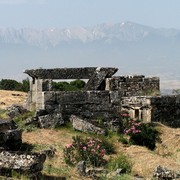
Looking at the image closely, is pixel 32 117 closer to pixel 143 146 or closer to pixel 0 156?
pixel 143 146

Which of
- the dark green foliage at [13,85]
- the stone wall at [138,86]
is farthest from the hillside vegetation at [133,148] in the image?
the dark green foliage at [13,85]

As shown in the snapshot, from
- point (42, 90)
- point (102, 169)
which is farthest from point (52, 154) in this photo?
point (42, 90)

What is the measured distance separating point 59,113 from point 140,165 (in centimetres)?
521

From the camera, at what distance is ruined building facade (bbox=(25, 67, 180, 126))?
74.2 ft

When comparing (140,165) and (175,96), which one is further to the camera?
(175,96)

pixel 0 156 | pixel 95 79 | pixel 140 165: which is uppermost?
pixel 95 79

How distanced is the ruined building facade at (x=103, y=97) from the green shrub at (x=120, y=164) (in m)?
5.17

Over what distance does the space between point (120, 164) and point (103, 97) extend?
599 cm

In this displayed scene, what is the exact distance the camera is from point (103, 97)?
22.8m

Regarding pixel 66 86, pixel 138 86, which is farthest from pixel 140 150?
pixel 66 86

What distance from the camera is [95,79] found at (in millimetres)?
24734

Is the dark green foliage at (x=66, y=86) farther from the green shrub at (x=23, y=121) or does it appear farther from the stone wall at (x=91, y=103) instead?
the stone wall at (x=91, y=103)

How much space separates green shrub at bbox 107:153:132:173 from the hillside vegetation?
0.78 ft

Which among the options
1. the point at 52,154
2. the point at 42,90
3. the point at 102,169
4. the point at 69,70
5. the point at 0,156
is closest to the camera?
the point at 0,156
